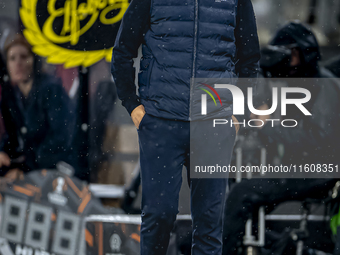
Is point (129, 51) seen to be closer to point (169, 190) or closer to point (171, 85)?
point (171, 85)

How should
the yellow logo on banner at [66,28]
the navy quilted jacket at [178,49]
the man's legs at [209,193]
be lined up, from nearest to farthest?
the navy quilted jacket at [178,49], the man's legs at [209,193], the yellow logo on banner at [66,28]

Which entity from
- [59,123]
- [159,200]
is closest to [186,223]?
[159,200]

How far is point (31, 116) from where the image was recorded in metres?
2.54

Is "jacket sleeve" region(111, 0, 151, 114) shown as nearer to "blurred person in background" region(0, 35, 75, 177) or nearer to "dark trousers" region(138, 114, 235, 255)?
"dark trousers" region(138, 114, 235, 255)

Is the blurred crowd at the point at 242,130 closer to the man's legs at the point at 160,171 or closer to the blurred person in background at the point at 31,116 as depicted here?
the blurred person in background at the point at 31,116

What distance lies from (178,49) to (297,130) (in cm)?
107

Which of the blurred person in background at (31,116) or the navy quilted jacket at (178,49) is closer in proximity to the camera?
the navy quilted jacket at (178,49)

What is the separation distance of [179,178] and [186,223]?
0.52 m

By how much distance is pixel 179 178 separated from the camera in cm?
204

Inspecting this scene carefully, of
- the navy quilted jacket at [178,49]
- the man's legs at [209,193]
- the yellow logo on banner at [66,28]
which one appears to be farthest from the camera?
the yellow logo on banner at [66,28]

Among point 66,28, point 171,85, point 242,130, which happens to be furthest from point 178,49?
point 66,28

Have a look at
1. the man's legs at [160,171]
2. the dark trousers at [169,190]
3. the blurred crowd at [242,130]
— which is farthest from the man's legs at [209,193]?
the blurred crowd at [242,130]

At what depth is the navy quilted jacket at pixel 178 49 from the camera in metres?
1.97

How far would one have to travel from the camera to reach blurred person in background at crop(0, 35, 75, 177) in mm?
2514
